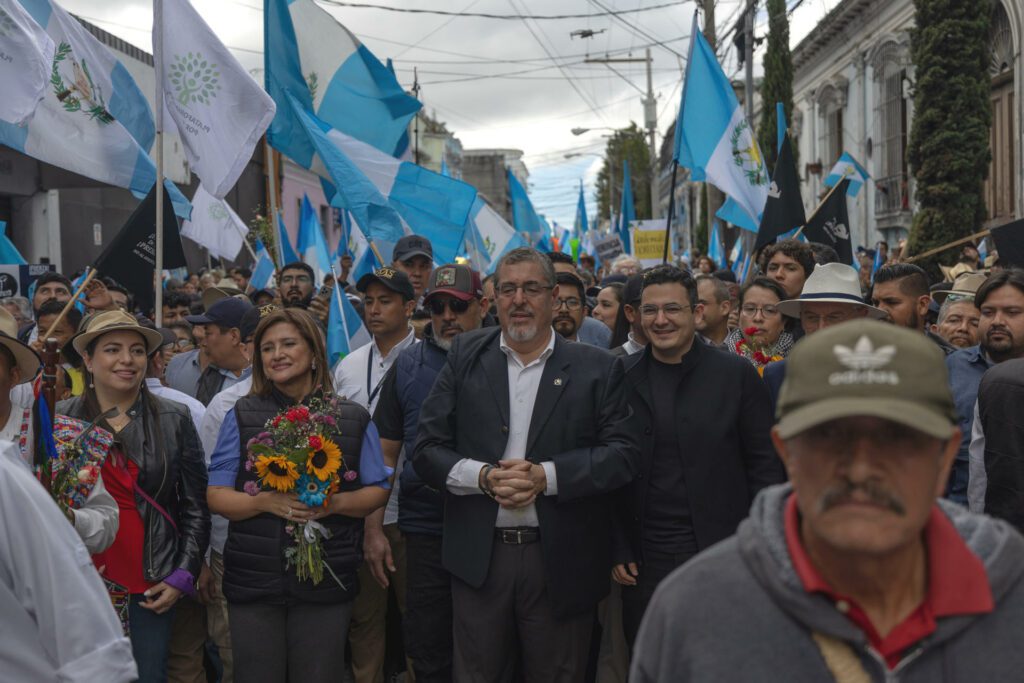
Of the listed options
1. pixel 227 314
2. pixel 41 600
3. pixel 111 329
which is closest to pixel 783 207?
pixel 227 314

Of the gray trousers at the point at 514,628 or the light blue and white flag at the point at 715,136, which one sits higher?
the light blue and white flag at the point at 715,136

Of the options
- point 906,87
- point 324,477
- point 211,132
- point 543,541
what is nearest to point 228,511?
point 324,477

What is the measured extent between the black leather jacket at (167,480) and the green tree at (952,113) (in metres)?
14.5

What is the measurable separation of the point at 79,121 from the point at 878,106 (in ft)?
77.7

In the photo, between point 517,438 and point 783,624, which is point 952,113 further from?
point 783,624

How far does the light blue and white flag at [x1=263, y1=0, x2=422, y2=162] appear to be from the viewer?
9.23 m

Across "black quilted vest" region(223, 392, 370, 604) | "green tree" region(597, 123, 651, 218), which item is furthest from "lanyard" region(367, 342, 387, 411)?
"green tree" region(597, 123, 651, 218)

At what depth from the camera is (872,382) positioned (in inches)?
70.0

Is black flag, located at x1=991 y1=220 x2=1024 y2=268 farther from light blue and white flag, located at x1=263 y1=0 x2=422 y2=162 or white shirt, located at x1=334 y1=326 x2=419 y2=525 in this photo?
light blue and white flag, located at x1=263 y1=0 x2=422 y2=162

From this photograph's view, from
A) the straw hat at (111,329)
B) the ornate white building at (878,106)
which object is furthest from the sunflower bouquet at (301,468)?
the ornate white building at (878,106)

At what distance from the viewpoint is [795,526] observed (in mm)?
1942

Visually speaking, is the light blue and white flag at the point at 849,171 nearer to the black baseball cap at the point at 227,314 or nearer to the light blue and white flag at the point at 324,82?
the light blue and white flag at the point at 324,82

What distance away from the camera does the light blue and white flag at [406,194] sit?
8.77 meters

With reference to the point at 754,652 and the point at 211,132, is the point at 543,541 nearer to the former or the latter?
the point at 754,652
